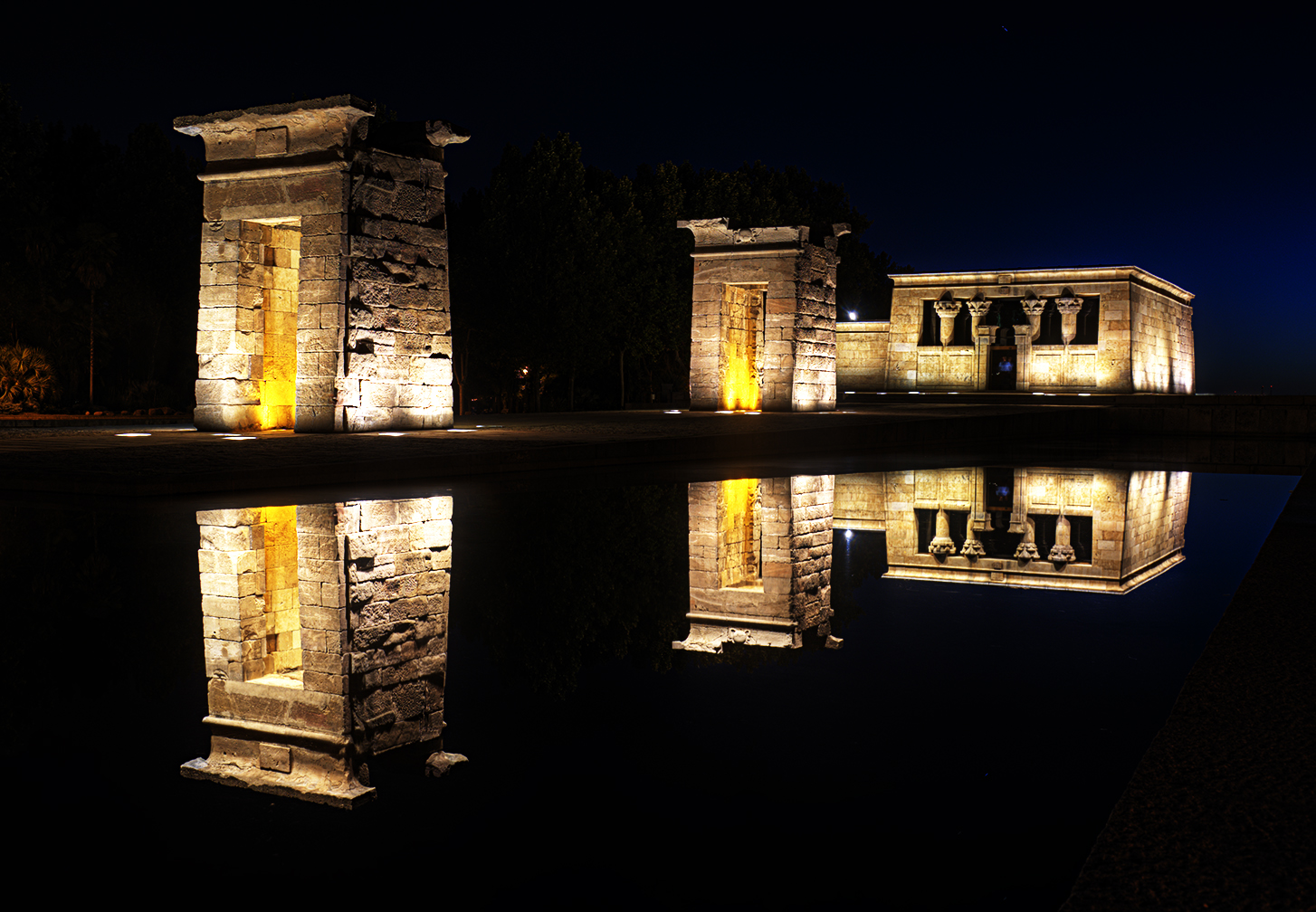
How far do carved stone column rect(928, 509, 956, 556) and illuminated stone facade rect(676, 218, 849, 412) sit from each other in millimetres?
16879

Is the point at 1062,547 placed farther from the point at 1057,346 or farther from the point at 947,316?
the point at 947,316

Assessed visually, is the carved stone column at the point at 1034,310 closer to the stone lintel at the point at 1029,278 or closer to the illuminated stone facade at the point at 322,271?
the stone lintel at the point at 1029,278

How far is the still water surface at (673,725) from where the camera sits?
87.0 inches

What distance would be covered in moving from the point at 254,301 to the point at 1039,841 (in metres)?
16.1

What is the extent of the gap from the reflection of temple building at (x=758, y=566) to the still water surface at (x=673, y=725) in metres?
0.04

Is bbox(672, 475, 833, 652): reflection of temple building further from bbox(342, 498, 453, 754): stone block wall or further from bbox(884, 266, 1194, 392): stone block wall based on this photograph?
bbox(884, 266, 1194, 392): stone block wall

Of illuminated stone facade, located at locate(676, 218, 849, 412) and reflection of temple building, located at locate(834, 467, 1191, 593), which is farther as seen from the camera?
illuminated stone facade, located at locate(676, 218, 849, 412)

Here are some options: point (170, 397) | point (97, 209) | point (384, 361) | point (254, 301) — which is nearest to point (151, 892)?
point (384, 361)

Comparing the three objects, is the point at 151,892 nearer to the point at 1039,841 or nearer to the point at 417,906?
the point at 417,906

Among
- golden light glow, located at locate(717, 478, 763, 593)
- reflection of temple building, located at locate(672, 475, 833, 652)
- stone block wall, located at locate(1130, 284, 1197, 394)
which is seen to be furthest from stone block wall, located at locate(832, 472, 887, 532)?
stone block wall, located at locate(1130, 284, 1197, 394)

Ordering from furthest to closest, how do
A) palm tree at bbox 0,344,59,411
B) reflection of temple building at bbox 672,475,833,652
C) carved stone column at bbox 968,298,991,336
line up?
1. carved stone column at bbox 968,298,991,336
2. palm tree at bbox 0,344,59,411
3. reflection of temple building at bbox 672,475,833,652

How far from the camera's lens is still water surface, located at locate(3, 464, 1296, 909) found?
2.21 m

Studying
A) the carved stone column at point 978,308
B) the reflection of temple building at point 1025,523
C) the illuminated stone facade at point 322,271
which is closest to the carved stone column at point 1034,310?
the carved stone column at point 978,308

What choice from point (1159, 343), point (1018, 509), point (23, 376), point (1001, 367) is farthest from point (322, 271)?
point (1159, 343)
